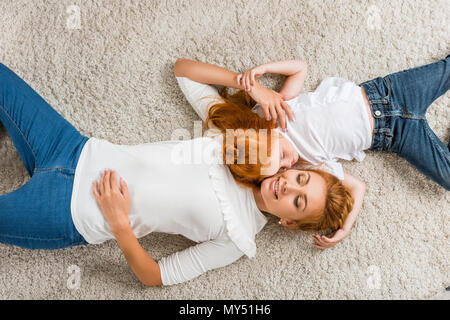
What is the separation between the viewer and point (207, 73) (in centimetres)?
107

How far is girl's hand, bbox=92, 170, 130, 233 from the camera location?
90cm

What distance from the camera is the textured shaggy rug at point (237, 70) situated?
3.74 ft

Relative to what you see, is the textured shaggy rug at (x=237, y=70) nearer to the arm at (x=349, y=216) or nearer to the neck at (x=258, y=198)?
the arm at (x=349, y=216)

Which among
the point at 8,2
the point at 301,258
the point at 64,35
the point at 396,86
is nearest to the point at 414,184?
the point at 396,86

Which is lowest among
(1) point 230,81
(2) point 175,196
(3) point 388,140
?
(2) point 175,196

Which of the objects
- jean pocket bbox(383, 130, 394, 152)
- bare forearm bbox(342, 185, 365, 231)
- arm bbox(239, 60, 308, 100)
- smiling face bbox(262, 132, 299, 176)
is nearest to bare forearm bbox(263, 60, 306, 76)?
arm bbox(239, 60, 308, 100)

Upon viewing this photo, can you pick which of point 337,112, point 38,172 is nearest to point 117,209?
point 38,172

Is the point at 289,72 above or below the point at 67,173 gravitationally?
above

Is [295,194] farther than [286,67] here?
No

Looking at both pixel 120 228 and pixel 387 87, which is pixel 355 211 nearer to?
pixel 387 87

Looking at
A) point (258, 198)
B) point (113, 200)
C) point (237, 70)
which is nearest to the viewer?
point (113, 200)

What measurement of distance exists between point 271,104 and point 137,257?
61 cm

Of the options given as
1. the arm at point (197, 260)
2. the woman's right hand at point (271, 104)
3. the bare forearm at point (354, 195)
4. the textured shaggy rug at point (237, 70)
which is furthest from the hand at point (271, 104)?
the arm at point (197, 260)

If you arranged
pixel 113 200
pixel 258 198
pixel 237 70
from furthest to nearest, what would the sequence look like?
1. pixel 237 70
2. pixel 258 198
3. pixel 113 200
